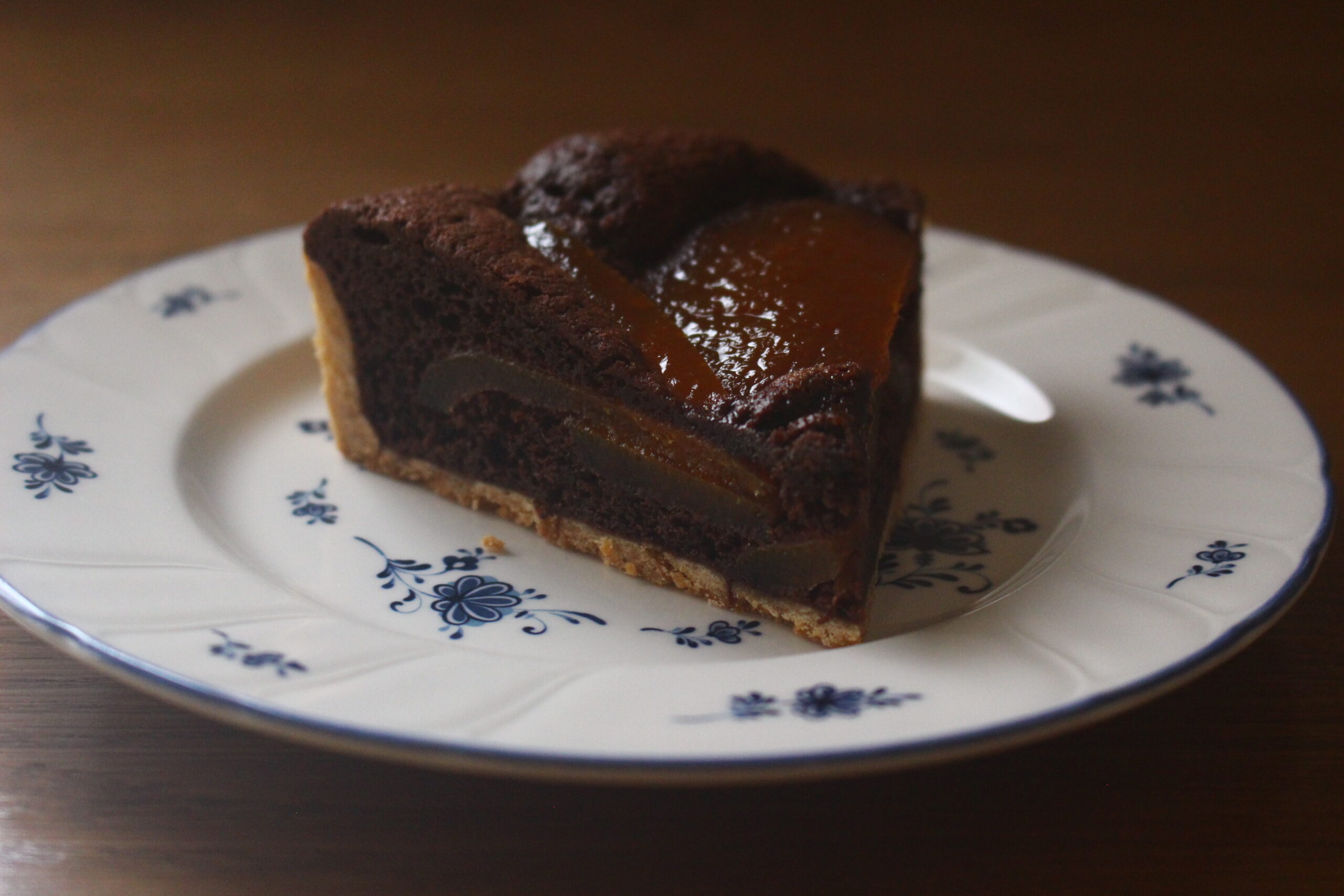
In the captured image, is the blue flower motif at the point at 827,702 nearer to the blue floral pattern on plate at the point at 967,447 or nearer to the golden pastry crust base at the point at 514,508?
the golden pastry crust base at the point at 514,508

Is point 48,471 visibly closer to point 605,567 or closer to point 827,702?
point 605,567

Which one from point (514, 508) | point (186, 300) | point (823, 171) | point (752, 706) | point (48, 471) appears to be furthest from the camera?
point (823, 171)

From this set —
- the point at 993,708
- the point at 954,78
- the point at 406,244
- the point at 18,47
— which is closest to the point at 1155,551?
the point at 993,708

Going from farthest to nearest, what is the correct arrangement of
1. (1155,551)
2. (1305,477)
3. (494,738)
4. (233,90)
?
(233,90), (1305,477), (1155,551), (494,738)

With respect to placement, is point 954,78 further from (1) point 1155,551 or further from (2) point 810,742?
(2) point 810,742

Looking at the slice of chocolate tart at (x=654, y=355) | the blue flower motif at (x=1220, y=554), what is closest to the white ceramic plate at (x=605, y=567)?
the blue flower motif at (x=1220, y=554)

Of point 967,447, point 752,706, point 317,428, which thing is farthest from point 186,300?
point 752,706
